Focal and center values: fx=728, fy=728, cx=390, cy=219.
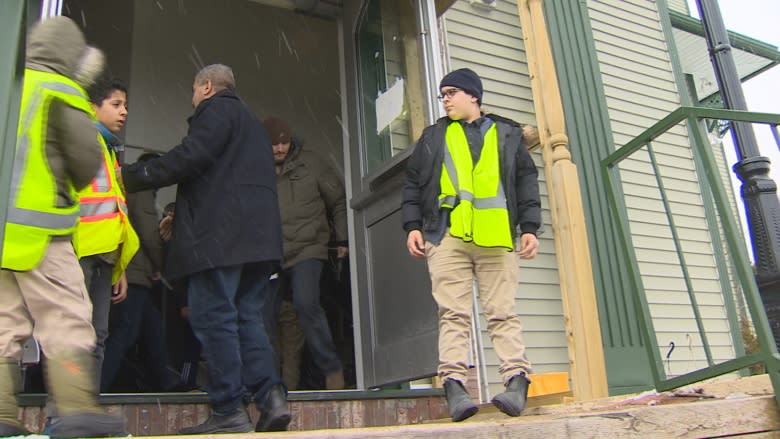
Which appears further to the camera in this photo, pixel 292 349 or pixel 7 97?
pixel 292 349

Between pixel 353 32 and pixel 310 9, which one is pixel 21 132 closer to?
pixel 353 32

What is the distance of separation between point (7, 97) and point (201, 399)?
2292 mm

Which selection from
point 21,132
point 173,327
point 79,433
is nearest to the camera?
point 79,433

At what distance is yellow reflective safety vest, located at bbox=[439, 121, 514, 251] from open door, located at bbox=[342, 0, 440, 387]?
804mm

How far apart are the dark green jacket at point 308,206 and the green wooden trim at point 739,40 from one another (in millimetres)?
6473

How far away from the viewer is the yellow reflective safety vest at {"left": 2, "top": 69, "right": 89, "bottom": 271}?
2.18 metres

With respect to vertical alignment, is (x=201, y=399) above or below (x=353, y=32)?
below

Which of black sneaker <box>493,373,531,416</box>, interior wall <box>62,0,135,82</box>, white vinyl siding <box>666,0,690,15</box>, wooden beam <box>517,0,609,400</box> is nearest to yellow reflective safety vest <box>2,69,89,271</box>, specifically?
black sneaker <box>493,373,531,416</box>

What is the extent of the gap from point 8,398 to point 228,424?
0.93m

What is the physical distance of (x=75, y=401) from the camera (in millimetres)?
2059

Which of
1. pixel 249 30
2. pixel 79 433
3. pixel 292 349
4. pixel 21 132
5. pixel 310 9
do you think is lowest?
pixel 79 433


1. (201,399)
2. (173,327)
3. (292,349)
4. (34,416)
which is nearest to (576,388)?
(292,349)

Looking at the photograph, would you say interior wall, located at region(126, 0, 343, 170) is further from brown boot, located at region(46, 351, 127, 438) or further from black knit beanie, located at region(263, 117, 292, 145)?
brown boot, located at region(46, 351, 127, 438)

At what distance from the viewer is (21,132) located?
2203mm
